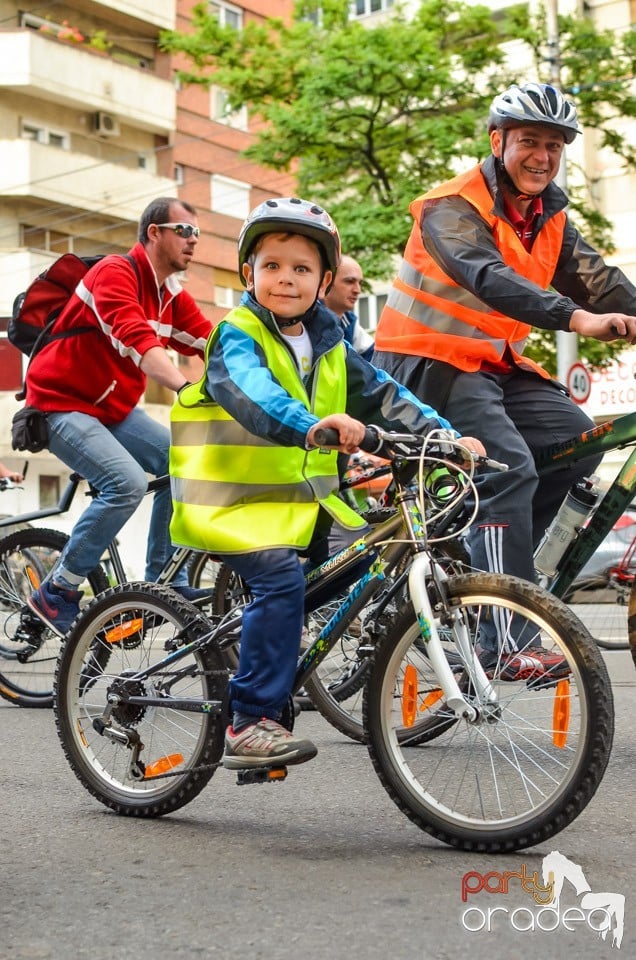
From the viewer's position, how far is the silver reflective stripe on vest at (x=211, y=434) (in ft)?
13.2

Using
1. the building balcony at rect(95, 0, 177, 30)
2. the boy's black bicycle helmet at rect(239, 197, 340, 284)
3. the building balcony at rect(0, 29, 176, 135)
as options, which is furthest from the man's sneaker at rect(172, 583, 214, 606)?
the building balcony at rect(95, 0, 177, 30)

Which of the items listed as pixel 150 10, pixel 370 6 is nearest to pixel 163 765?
pixel 150 10

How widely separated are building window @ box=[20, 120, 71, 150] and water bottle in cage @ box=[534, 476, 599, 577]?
1193 inches

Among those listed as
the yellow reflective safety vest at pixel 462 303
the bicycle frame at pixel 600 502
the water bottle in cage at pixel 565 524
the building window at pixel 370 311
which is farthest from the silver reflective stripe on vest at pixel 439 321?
the building window at pixel 370 311

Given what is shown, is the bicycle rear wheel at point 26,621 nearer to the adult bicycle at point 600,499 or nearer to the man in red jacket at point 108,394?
the man in red jacket at point 108,394

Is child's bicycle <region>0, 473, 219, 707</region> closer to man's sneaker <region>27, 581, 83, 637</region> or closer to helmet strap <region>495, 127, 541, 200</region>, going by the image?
man's sneaker <region>27, 581, 83, 637</region>

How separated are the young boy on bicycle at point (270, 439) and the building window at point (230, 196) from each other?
3527 centimetres

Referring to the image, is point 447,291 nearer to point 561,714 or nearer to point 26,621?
point 561,714

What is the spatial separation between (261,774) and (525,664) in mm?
765

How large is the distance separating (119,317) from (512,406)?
5.81 feet

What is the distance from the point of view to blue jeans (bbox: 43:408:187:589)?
6.37 m

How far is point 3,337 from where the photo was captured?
983cm

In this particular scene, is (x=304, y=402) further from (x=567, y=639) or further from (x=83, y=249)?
(x=83, y=249)

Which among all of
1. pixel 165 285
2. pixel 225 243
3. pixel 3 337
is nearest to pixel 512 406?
pixel 165 285
